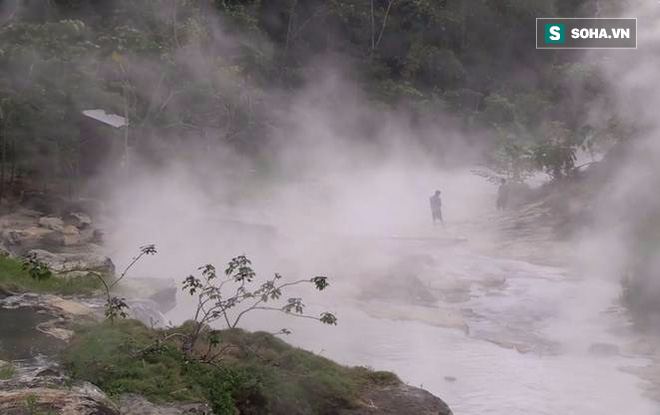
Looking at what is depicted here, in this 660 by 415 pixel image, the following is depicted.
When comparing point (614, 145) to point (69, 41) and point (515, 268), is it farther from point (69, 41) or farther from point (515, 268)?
point (69, 41)

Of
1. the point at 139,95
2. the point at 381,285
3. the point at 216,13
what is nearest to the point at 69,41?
the point at 139,95

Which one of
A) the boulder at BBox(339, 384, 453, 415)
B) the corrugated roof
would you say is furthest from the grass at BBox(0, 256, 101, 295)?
the corrugated roof

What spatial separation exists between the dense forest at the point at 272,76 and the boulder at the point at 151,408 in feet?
39.2

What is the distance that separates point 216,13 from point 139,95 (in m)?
6.79

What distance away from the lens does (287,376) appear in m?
5.12

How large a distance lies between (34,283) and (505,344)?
5390 mm

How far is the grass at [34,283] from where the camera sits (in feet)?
23.9

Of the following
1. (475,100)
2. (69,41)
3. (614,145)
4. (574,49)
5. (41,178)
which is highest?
(574,49)

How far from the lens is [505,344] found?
31.0 ft

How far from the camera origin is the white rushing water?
7.60m

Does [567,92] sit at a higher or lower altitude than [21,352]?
higher

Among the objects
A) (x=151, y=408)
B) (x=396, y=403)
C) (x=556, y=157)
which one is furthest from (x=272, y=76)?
(x=151, y=408)

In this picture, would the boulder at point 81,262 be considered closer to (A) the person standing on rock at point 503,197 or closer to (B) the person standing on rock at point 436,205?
(B) the person standing on rock at point 436,205

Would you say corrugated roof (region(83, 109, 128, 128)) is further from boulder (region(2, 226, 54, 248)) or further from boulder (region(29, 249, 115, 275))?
boulder (region(29, 249, 115, 275))
